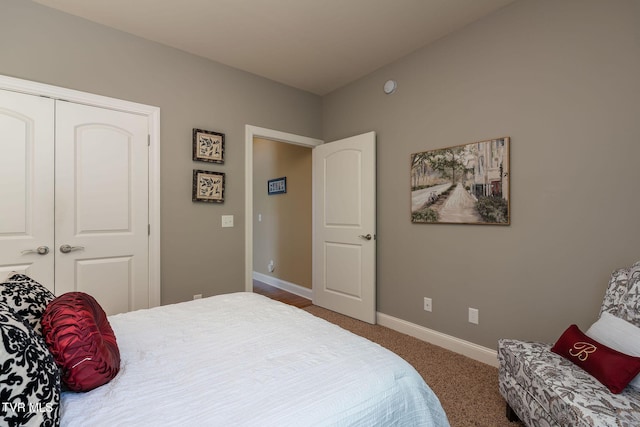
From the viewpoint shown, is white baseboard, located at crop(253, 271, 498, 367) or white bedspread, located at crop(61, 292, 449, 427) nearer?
white bedspread, located at crop(61, 292, 449, 427)

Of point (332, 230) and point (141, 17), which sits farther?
point (332, 230)

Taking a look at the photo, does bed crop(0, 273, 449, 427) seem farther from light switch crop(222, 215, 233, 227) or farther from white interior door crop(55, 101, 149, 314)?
light switch crop(222, 215, 233, 227)

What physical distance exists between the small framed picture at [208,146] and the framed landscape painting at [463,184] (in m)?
1.88

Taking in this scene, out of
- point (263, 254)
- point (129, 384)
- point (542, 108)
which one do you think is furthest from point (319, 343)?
point (263, 254)

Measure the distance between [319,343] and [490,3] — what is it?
→ 2599mm

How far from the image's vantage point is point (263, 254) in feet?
17.2

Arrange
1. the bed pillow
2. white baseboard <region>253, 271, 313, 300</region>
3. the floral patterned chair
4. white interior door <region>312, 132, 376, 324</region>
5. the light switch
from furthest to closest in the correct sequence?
1. white baseboard <region>253, 271, 313, 300</region>
2. white interior door <region>312, 132, 376, 324</region>
3. the light switch
4. the bed pillow
5. the floral patterned chair

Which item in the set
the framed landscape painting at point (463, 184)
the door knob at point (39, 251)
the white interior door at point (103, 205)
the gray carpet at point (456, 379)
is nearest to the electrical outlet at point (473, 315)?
the gray carpet at point (456, 379)

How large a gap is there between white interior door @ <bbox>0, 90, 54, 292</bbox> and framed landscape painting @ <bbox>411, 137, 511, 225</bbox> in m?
2.96

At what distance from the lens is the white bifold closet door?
2.14m

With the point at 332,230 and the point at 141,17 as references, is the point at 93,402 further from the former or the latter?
the point at 332,230

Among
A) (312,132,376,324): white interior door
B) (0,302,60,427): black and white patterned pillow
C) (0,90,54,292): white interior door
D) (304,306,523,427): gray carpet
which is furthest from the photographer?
(312,132,376,324): white interior door

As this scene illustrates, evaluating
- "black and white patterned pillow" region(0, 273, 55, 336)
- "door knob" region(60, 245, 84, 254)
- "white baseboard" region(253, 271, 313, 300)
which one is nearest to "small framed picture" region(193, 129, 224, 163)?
"door knob" region(60, 245, 84, 254)

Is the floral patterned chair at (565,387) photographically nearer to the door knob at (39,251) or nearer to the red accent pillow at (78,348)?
the red accent pillow at (78,348)
